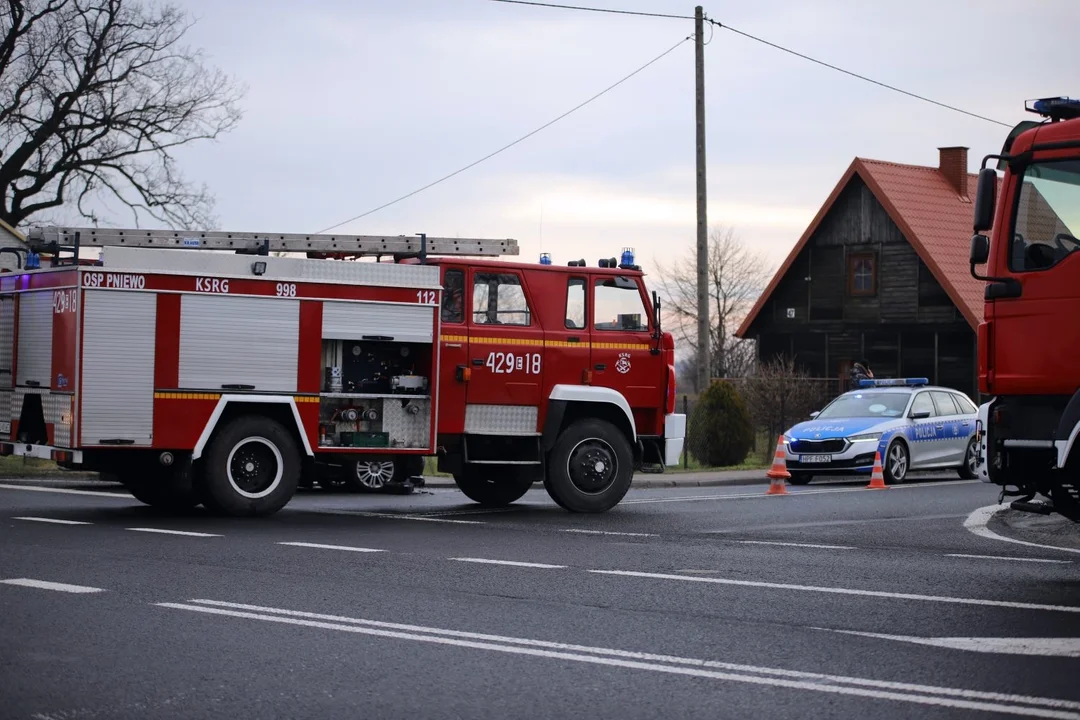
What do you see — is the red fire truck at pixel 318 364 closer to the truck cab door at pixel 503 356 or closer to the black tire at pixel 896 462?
the truck cab door at pixel 503 356

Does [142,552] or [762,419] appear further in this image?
[762,419]

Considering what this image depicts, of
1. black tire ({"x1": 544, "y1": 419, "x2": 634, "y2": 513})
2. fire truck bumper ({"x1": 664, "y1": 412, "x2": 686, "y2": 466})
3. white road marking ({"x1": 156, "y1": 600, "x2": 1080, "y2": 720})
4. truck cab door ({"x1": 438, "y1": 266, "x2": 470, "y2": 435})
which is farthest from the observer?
fire truck bumper ({"x1": 664, "y1": 412, "x2": 686, "y2": 466})

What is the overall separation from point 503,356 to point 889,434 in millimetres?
9031

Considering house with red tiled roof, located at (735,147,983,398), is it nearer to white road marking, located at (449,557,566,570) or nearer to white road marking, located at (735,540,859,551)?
white road marking, located at (735,540,859,551)

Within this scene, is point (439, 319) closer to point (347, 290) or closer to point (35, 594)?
point (347, 290)

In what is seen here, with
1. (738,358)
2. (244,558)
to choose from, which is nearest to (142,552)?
(244,558)

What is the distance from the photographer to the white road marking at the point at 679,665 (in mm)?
6016

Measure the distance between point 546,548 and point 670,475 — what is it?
12.5 m

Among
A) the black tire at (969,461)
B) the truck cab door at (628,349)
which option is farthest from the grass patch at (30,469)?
the black tire at (969,461)

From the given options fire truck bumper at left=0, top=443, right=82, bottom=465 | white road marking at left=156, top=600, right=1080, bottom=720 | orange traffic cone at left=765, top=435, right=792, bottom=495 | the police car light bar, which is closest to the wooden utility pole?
the police car light bar

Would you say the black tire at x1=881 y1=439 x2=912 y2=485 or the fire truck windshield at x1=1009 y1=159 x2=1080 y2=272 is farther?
the black tire at x1=881 y1=439 x2=912 y2=485

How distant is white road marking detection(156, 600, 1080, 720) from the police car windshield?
16.3m

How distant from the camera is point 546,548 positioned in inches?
474

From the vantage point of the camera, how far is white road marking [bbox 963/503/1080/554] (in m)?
12.6
